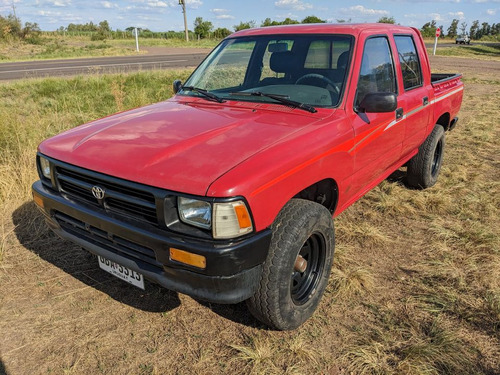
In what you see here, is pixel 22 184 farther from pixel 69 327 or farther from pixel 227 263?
pixel 227 263

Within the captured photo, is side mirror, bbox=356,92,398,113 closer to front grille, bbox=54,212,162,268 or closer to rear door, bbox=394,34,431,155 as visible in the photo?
rear door, bbox=394,34,431,155

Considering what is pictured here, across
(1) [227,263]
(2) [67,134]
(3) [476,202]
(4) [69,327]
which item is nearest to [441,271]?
(3) [476,202]

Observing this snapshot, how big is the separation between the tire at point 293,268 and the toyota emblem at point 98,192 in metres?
0.99

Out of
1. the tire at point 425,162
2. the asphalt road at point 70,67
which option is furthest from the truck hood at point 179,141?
the asphalt road at point 70,67

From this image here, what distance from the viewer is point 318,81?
3047 mm

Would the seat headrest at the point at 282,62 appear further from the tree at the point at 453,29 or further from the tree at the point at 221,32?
the tree at the point at 453,29

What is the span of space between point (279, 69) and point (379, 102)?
0.97 metres

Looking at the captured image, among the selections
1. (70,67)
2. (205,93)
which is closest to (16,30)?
(70,67)

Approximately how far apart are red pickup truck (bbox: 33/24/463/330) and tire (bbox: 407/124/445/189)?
91 cm

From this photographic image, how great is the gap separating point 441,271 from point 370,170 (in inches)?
39.2

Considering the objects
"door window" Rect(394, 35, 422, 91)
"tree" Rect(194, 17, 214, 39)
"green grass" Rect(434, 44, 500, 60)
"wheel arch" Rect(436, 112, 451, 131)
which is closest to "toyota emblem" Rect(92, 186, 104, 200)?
"door window" Rect(394, 35, 422, 91)

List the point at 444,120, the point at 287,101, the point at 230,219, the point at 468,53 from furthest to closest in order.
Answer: the point at 468,53 < the point at 444,120 < the point at 287,101 < the point at 230,219

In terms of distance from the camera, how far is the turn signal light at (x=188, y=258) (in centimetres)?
195

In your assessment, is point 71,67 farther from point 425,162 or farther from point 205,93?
point 425,162
